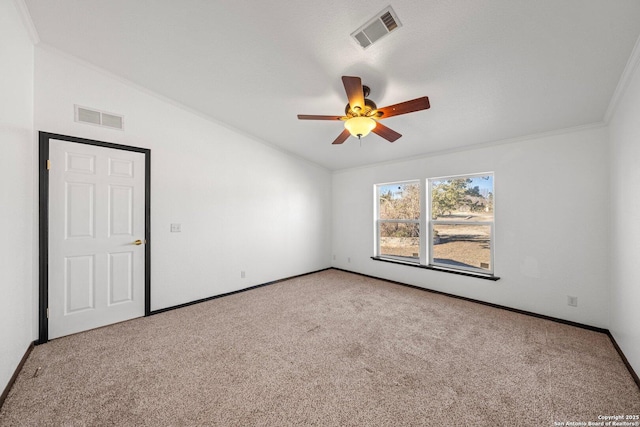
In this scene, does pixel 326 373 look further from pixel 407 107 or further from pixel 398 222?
pixel 398 222

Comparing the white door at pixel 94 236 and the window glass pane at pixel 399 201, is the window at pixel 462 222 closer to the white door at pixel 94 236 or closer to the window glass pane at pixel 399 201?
the window glass pane at pixel 399 201

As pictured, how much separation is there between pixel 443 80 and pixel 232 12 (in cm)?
194

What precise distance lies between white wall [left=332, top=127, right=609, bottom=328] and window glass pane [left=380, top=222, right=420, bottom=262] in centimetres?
61

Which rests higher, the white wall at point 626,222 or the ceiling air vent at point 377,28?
the ceiling air vent at point 377,28

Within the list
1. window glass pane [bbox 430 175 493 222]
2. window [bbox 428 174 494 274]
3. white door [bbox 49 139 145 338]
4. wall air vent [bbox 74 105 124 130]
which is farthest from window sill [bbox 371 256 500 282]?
wall air vent [bbox 74 105 124 130]

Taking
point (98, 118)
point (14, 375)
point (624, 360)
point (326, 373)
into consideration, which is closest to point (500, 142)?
point (624, 360)

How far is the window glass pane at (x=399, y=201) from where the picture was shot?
14.3 feet

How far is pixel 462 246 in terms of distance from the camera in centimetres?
381

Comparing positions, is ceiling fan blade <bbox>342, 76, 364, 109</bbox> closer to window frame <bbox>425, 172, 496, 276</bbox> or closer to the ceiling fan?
the ceiling fan

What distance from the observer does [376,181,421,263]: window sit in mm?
4371

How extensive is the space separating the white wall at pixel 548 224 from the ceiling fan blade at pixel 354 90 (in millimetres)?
2474

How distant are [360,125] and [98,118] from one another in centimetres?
306

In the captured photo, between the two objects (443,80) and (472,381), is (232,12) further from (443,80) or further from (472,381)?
(472,381)

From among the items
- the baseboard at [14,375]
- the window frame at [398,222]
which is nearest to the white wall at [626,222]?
the window frame at [398,222]
